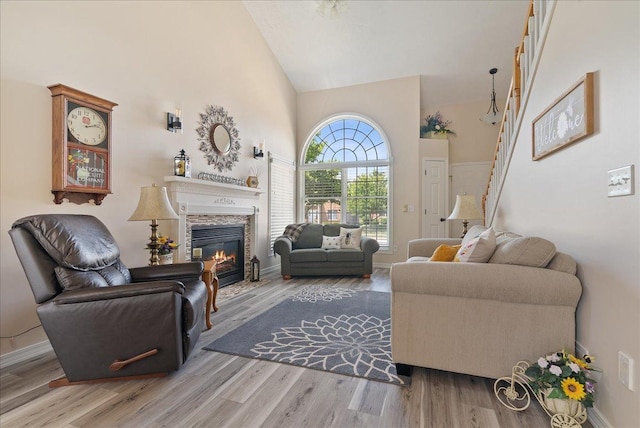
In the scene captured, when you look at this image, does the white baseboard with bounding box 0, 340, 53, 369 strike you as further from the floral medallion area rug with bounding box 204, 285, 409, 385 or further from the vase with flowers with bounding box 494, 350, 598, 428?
the vase with flowers with bounding box 494, 350, 598, 428

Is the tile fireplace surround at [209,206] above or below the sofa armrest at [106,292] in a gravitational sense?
above

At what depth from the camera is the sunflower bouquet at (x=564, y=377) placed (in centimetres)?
145

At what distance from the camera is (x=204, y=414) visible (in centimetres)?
163

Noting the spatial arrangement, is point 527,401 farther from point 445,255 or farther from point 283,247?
point 283,247

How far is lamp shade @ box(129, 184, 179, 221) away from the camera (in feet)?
8.77

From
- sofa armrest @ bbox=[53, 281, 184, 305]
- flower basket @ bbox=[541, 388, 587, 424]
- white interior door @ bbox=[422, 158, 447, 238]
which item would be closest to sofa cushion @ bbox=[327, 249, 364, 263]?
white interior door @ bbox=[422, 158, 447, 238]

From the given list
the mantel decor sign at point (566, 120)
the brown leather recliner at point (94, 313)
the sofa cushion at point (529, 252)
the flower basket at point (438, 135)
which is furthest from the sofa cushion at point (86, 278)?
the flower basket at point (438, 135)

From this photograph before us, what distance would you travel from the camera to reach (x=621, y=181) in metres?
1.35

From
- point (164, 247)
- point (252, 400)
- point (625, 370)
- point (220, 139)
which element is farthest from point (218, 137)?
point (625, 370)

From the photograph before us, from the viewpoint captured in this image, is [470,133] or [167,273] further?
[470,133]

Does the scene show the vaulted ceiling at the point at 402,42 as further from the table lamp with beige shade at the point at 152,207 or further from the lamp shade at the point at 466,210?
the table lamp with beige shade at the point at 152,207

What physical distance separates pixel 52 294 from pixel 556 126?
3.42 metres

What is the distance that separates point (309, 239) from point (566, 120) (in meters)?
4.14

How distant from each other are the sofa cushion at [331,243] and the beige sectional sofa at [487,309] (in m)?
3.37
